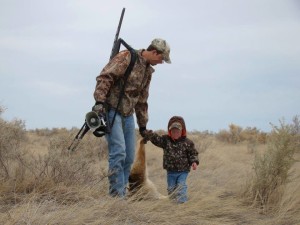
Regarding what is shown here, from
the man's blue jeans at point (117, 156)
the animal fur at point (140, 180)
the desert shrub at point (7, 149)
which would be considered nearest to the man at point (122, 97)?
the man's blue jeans at point (117, 156)

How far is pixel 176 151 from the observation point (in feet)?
20.9

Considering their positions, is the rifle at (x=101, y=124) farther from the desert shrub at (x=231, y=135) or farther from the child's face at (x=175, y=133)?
the desert shrub at (x=231, y=135)

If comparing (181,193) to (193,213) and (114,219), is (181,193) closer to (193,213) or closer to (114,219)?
(193,213)

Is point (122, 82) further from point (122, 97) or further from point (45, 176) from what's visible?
point (45, 176)

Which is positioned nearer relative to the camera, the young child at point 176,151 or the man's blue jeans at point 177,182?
the man's blue jeans at point 177,182

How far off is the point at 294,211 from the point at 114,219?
2735 mm

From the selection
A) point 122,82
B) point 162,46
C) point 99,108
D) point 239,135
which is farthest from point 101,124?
point 239,135

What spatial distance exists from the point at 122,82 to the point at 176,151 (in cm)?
131

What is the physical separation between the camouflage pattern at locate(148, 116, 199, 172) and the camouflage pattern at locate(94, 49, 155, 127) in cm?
74

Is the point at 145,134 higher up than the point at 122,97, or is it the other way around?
the point at 122,97

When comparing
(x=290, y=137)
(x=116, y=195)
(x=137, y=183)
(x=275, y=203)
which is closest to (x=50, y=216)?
(x=116, y=195)

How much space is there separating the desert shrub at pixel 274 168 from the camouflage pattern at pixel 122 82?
2.01m

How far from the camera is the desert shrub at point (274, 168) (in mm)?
6414

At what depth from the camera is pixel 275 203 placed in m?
6.30
